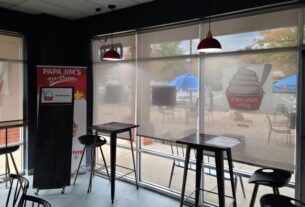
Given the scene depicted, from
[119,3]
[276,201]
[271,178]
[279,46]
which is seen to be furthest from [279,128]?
[119,3]

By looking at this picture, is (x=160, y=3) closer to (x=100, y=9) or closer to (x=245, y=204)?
(x=100, y=9)

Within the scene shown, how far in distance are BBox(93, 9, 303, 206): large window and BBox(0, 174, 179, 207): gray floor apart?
11.0 inches

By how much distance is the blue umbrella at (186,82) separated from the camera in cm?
330

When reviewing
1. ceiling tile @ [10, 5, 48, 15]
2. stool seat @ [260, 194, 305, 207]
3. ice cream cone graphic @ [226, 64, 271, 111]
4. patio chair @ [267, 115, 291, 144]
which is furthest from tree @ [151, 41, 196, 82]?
ceiling tile @ [10, 5, 48, 15]

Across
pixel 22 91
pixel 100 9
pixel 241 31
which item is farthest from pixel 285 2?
pixel 22 91

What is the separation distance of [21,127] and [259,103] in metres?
3.82

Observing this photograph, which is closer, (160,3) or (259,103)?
(259,103)

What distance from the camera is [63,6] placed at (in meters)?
3.82

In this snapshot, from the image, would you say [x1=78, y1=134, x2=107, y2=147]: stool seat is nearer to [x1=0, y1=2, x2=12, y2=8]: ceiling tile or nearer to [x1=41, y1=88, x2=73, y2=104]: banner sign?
[x1=41, y1=88, x2=73, y2=104]: banner sign

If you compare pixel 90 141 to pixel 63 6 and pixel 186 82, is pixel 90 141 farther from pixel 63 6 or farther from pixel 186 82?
pixel 63 6

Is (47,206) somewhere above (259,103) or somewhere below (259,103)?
below

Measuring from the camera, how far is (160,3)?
3506 millimetres

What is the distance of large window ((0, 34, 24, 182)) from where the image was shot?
405 centimetres

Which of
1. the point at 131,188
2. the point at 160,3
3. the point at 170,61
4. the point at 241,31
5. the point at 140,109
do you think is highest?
the point at 160,3
